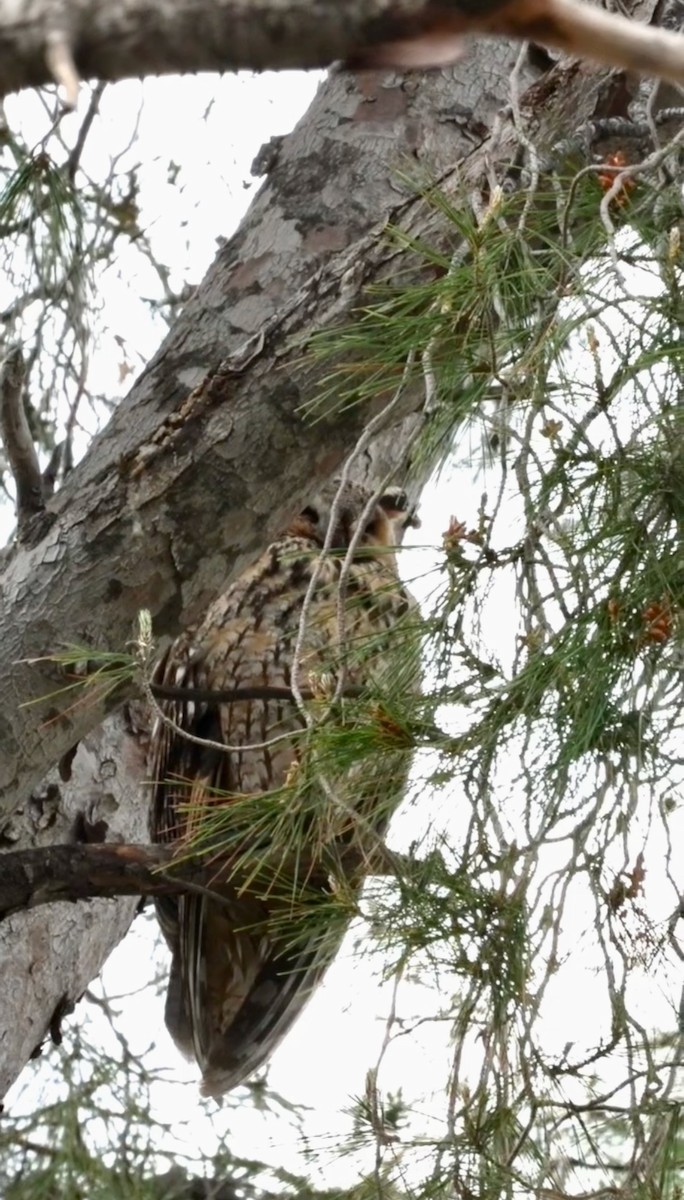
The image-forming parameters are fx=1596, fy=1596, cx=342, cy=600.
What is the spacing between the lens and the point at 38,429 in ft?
10.7

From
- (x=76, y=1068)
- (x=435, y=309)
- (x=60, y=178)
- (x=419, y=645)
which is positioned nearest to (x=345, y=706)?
(x=419, y=645)

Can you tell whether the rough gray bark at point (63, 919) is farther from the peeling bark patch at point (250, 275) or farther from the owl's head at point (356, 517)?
the peeling bark patch at point (250, 275)

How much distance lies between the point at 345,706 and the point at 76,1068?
6.15 feet

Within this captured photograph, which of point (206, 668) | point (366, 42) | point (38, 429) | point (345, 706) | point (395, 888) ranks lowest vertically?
point (366, 42)

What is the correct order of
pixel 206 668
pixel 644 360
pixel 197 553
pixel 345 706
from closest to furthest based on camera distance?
pixel 644 360, pixel 345 706, pixel 197 553, pixel 206 668

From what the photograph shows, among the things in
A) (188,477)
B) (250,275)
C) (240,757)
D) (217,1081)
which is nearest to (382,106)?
(250,275)

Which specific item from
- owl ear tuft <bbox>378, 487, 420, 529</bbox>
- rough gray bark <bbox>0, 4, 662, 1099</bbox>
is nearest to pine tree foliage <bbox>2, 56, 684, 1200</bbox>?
rough gray bark <bbox>0, 4, 662, 1099</bbox>

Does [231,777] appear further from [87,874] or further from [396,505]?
[87,874]

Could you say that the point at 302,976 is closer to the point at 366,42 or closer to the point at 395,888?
the point at 395,888

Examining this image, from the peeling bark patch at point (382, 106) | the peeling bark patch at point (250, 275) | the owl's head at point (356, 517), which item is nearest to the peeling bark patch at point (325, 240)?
the peeling bark patch at point (250, 275)

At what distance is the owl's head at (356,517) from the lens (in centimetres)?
260

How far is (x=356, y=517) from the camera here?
2.55 m

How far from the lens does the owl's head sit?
8.54ft

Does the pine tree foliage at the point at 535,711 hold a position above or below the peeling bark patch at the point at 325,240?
below
